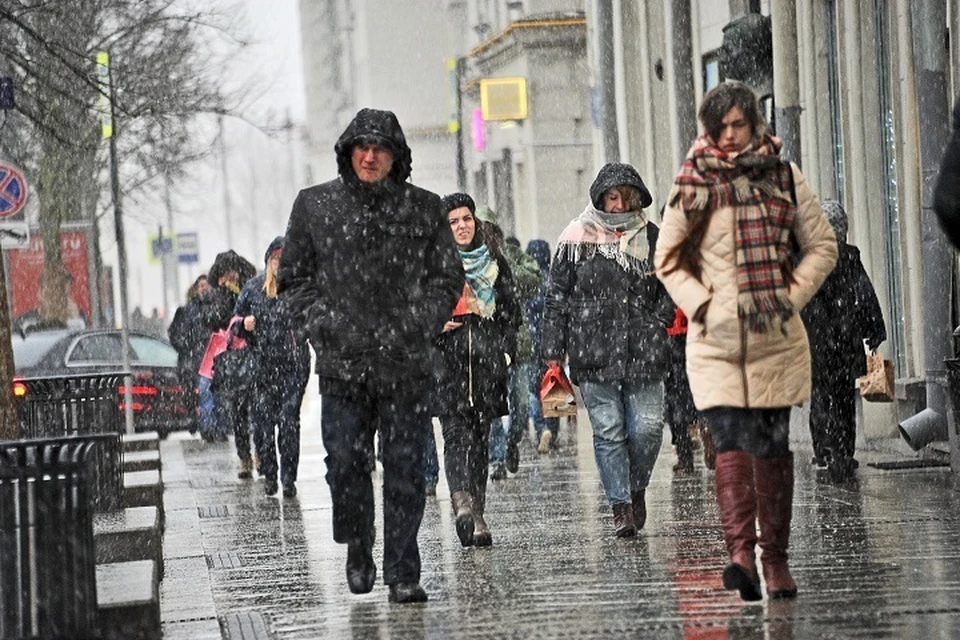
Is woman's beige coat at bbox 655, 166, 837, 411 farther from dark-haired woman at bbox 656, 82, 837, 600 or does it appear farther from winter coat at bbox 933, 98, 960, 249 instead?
winter coat at bbox 933, 98, 960, 249

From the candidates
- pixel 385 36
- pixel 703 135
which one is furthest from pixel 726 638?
pixel 385 36

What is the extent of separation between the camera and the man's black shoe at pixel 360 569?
899 centimetres

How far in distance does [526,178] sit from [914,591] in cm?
3156

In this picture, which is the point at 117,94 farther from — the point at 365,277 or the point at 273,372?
the point at 365,277

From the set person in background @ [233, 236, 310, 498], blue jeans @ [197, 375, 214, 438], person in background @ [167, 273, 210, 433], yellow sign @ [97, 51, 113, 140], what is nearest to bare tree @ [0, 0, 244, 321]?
yellow sign @ [97, 51, 113, 140]

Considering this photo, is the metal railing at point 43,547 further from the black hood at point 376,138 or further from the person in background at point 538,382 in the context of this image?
the person in background at point 538,382

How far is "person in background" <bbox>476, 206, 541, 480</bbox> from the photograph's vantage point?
1577 cm

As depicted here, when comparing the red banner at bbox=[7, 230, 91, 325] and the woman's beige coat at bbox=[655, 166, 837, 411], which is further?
the red banner at bbox=[7, 230, 91, 325]

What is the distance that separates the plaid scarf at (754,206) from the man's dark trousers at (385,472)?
55.6 inches

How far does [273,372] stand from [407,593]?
7096 millimetres

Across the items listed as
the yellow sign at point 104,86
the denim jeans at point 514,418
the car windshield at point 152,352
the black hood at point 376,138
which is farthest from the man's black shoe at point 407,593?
the car windshield at point 152,352

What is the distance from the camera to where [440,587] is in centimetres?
947

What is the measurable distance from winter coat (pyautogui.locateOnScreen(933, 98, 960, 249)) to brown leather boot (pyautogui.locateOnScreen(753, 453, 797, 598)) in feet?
10.9

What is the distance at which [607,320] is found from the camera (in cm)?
1121
